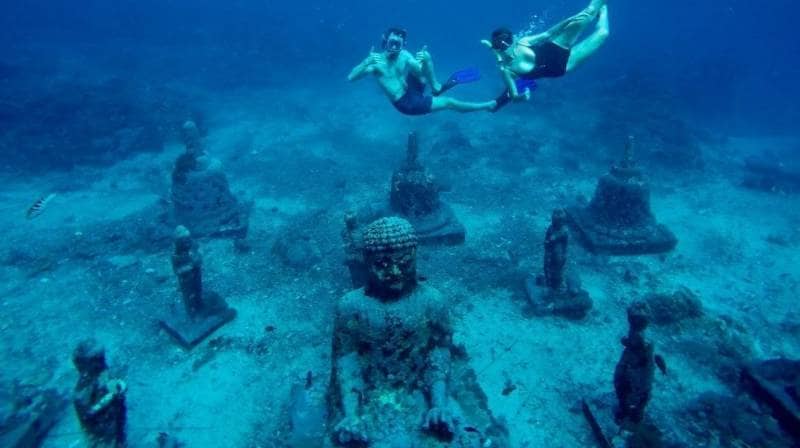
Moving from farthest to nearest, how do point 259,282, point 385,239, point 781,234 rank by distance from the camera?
point 781,234, point 259,282, point 385,239

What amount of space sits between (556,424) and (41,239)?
11.8 meters

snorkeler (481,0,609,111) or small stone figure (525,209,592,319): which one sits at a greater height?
snorkeler (481,0,609,111)

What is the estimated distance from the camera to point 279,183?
43.8 feet

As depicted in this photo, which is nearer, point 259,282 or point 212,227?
point 259,282

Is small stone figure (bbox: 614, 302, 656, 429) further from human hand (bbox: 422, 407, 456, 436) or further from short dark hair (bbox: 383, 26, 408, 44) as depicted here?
short dark hair (bbox: 383, 26, 408, 44)

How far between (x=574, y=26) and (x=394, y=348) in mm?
5953

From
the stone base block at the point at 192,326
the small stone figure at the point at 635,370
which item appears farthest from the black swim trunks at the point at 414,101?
the small stone figure at the point at 635,370

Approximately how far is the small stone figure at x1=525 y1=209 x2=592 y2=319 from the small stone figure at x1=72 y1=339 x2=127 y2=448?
6.17 m

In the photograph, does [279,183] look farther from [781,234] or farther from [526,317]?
[781,234]

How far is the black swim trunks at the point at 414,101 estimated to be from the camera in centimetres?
807

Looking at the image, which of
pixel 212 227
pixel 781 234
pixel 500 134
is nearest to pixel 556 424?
pixel 212 227

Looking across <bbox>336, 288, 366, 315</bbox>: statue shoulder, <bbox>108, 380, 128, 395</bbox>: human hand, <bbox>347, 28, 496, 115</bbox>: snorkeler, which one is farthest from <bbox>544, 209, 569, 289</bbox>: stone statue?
<bbox>108, 380, 128, 395</bbox>: human hand

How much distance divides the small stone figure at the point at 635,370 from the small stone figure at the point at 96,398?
527 cm

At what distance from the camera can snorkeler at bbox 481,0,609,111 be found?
22.4 feet
